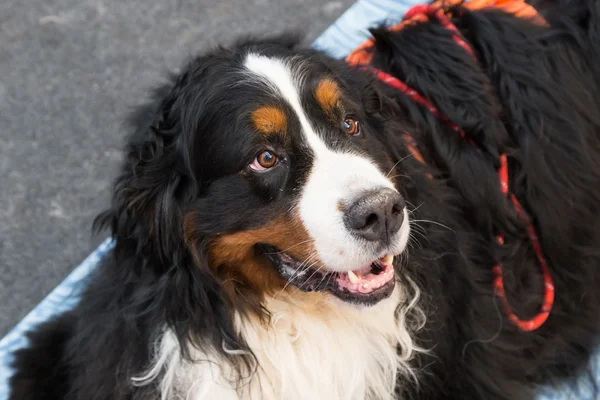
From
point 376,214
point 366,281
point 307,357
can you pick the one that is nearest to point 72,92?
point 307,357

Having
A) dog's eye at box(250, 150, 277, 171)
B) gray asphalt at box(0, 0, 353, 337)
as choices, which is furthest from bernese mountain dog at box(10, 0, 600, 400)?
gray asphalt at box(0, 0, 353, 337)

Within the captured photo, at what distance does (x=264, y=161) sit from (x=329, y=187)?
232 mm

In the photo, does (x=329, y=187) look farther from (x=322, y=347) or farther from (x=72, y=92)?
(x=72, y=92)

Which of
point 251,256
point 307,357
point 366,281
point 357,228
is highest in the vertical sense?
point 357,228

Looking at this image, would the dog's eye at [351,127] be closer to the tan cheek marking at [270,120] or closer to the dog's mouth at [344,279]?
the tan cheek marking at [270,120]

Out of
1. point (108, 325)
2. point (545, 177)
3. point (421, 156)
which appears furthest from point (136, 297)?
point (545, 177)

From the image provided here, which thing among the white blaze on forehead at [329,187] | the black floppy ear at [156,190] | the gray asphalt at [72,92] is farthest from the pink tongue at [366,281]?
the gray asphalt at [72,92]

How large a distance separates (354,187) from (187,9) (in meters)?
3.15

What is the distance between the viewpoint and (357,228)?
1959 mm

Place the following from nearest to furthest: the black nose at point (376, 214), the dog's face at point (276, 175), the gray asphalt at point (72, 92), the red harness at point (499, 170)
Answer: the black nose at point (376, 214) → the dog's face at point (276, 175) → the red harness at point (499, 170) → the gray asphalt at point (72, 92)

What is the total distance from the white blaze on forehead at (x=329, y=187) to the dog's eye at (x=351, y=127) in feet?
0.44

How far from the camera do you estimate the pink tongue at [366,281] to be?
7.04 feet

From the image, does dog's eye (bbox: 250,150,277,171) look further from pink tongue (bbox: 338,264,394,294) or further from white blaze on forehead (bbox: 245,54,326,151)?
pink tongue (bbox: 338,264,394,294)

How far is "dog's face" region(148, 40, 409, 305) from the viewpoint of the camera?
6.64 feet
